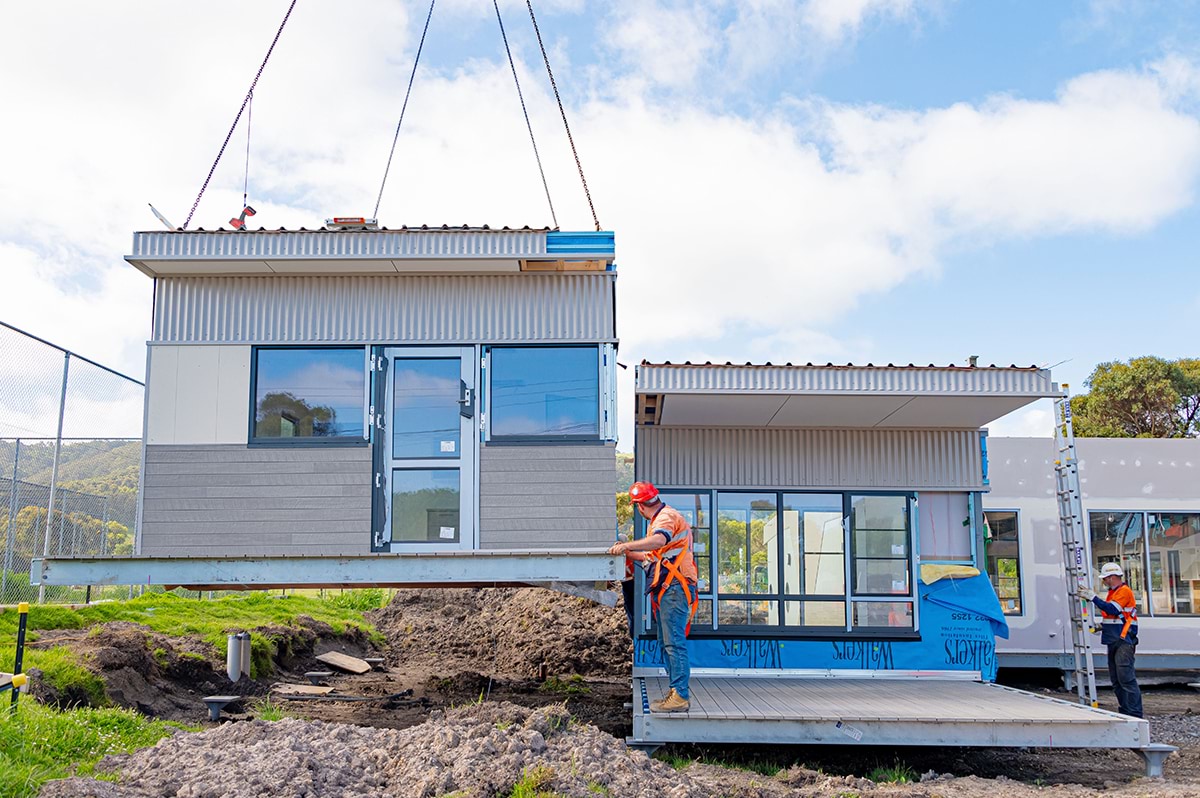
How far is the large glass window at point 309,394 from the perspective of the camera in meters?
9.73

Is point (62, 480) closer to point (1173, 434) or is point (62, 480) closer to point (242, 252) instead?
point (242, 252)

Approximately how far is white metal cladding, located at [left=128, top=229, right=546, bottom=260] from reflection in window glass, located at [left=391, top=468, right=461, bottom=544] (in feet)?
6.54

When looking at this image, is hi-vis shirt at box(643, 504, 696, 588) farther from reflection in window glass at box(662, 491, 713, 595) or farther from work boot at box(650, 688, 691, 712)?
reflection in window glass at box(662, 491, 713, 595)

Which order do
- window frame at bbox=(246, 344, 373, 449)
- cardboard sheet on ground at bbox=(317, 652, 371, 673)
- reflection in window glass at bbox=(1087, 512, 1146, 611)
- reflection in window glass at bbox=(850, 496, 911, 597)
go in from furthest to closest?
cardboard sheet on ground at bbox=(317, 652, 371, 673)
reflection in window glass at bbox=(1087, 512, 1146, 611)
reflection in window glass at bbox=(850, 496, 911, 597)
window frame at bbox=(246, 344, 373, 449)

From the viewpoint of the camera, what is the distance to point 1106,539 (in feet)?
50.0

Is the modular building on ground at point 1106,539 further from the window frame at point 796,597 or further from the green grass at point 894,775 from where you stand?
the green grass at point 894,775

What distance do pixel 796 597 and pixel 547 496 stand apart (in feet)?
13.0

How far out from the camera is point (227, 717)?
9875mm

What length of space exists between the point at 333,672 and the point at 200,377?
6764 mm

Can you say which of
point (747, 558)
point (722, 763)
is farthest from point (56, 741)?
point (747, 558)

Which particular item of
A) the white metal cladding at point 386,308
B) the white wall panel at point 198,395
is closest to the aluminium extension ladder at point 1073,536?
the white metal cladding at point 386,308

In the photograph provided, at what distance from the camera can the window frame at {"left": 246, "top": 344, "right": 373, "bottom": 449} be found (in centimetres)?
968

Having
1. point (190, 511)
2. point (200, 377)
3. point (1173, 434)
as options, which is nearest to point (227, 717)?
point (190, 511)

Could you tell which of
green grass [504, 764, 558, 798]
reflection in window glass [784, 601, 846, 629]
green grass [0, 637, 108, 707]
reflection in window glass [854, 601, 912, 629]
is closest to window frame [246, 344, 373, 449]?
green grass [0, 637, 108, 707]
